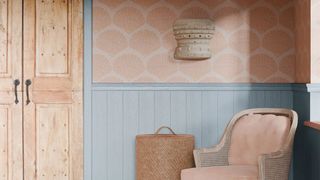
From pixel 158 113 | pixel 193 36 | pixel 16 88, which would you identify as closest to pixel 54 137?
pixel 16 88

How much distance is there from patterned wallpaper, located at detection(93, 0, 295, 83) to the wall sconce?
17cm

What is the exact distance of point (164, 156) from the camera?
4.29 m

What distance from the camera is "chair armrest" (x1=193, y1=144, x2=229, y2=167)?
409 cm

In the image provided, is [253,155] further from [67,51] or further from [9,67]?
[9,67]

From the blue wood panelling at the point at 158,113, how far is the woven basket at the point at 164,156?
316 mm

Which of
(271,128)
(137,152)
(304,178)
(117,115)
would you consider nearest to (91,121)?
(117,115)

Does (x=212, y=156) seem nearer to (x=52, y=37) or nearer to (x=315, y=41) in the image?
(x=315, y=41)

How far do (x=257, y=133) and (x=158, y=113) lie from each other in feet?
3.02

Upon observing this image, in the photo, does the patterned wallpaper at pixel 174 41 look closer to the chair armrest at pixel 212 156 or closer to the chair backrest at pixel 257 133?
the chair backrest at pixel 257 133

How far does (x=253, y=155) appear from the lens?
409 centimetres

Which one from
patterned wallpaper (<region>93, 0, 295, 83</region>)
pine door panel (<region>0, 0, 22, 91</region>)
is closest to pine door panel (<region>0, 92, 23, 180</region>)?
pine door panel (<region>0, 0, 22, 91</region>)

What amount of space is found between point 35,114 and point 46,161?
1.31 ft

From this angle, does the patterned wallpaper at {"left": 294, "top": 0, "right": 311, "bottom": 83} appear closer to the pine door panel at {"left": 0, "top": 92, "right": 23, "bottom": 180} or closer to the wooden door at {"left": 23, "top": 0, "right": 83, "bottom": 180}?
the wooden door at {"left": 23, "top": 0, "right": 83, "bottom": 180}

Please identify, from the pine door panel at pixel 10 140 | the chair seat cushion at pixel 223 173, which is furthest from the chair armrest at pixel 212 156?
the pine door panel at pixel 10 140
